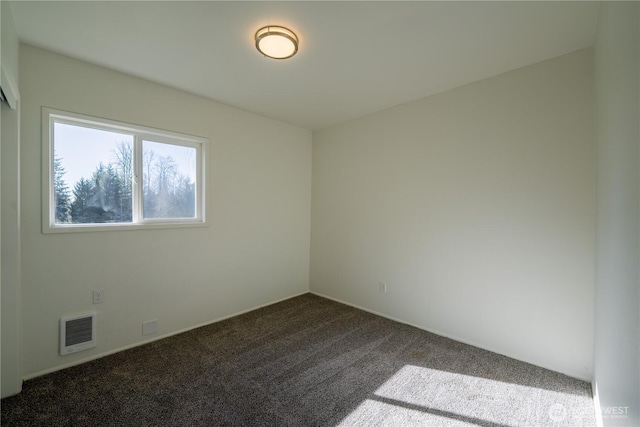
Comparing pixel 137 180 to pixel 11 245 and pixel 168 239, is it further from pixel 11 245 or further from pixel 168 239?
pixel 11 245

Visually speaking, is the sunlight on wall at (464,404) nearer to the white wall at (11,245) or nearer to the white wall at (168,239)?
the white wall at (168,239)

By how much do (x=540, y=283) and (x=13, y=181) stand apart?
405 centimetres

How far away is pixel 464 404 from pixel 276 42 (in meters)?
2.84

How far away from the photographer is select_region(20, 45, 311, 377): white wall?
2084mm

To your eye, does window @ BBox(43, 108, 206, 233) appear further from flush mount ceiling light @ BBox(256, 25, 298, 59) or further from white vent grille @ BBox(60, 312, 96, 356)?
flush mount ceiling light @ BBox(256, 25, 298, 59)

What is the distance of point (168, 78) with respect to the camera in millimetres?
2541

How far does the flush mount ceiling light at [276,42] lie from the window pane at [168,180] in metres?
1.52

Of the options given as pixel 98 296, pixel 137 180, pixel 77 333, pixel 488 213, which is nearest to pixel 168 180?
pixel 137 180

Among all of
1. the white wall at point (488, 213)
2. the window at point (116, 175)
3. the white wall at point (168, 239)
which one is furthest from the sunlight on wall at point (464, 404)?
the window at point (116, 175)

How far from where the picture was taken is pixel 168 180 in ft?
9.36

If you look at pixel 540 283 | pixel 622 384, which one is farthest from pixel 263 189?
pixel 622 384

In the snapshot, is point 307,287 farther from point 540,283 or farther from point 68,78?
point 68,78

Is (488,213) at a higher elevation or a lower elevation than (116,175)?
lower

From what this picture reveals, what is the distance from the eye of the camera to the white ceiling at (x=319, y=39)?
1.68m
